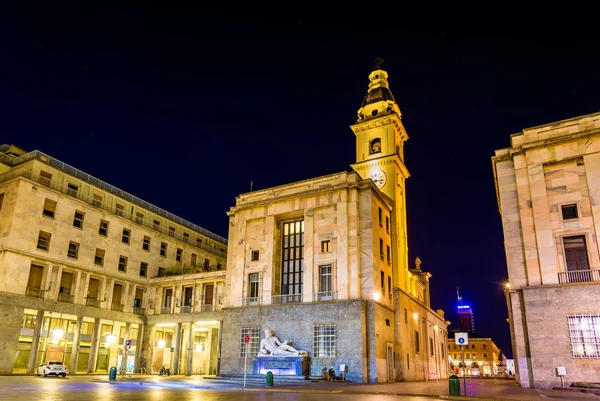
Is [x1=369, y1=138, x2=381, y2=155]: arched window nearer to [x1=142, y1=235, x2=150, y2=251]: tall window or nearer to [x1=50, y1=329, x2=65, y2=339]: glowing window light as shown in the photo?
[x1=142, y1=235, x2=150, y2=251]: tall window

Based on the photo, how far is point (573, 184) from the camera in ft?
97.7

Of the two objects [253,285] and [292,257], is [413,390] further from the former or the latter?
[253,285]

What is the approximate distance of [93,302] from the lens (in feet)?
153

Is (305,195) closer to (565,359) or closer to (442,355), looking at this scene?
(565,359)

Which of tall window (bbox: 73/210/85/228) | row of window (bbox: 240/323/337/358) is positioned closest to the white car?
row of window (bbox: 240/323/337/358)

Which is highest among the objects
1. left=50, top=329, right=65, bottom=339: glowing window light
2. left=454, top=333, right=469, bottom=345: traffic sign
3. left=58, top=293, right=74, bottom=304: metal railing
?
left=58, top=293, right=74, bottom=304: metal railing

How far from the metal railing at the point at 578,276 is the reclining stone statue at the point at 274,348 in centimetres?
1829

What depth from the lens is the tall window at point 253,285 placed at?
A: 40.6m

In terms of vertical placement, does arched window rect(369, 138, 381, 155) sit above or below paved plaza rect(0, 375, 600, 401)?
above

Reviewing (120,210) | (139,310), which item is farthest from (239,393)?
(120,210)

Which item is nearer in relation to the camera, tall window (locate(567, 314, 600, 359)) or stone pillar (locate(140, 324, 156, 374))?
tall window (locate(567, 314, 600, 359))

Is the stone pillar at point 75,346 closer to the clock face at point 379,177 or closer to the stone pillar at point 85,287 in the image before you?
the stone pillar at point 85,287

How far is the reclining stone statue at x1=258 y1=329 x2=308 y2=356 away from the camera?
3500 centimetres

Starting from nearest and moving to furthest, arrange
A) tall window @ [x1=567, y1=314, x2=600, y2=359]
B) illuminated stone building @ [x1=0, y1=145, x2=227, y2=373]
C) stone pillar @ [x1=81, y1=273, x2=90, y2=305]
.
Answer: tall window @ [x1=567, y1=314, x2=600, y2=359], illuminated stone building @ [x1=0, y1=145, x2=227, y2=373], stone pillar @ [x1=81, y1=273, x2=90, y2=305]
